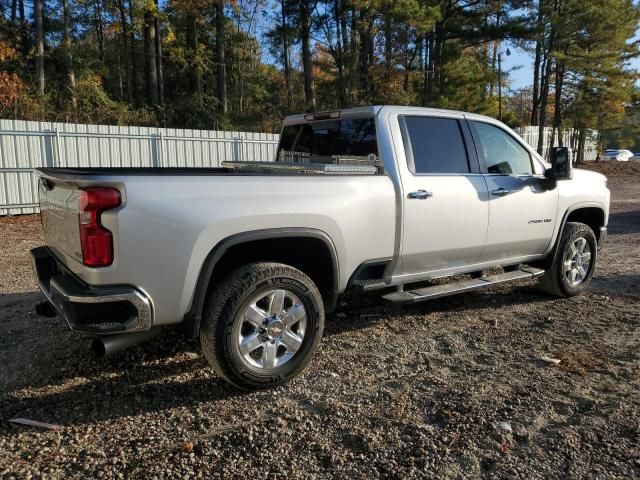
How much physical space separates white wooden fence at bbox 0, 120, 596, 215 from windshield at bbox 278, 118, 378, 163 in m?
5.52

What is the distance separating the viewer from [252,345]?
341 centimetres

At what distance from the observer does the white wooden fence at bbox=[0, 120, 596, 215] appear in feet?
38.2

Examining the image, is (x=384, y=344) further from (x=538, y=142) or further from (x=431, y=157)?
(x=538, y=142)

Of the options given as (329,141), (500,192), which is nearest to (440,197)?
(500,192)

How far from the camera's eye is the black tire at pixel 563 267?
5586 millimetres

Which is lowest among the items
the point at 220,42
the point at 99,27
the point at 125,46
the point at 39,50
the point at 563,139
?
the point at 563,139

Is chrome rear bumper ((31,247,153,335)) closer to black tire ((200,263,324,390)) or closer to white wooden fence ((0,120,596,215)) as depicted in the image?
black tire ((200,263,324,390))

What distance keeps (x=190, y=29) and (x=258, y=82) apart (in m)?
5.06

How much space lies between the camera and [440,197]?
4.32 metres

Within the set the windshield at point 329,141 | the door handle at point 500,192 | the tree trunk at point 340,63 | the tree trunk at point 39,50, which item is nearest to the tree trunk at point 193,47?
the tree trunk at point 340,63

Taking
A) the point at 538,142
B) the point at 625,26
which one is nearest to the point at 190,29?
the point at 538,142

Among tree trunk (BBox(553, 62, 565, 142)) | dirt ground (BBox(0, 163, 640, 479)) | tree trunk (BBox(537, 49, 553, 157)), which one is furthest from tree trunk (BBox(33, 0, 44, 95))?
tree trunk (BBox(553, 62, 565, 142))

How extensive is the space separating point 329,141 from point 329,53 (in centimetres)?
2574

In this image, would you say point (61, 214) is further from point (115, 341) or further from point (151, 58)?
point (151, 58)
